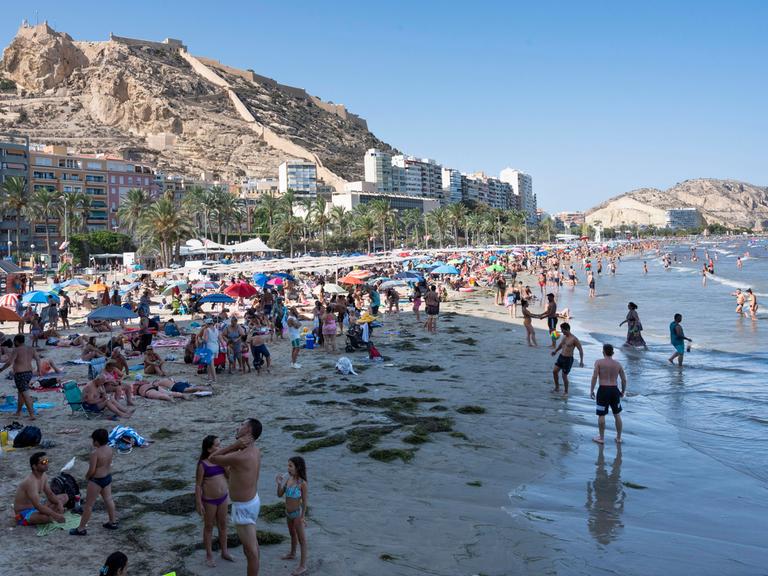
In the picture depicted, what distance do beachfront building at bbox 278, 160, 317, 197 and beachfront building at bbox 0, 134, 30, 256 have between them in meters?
53.5

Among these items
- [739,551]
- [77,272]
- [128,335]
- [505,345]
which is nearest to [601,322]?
[505,345]

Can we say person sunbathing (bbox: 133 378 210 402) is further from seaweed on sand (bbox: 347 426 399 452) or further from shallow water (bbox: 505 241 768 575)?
shallow water (bbox: 505 241 768 575)

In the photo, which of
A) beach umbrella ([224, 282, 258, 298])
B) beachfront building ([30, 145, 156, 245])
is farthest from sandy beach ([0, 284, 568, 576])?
beachfront building ([30, 145, 156, 245])

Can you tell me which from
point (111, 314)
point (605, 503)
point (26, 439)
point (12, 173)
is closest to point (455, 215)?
point (12, 173)

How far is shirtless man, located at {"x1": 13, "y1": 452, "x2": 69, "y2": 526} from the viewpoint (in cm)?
602

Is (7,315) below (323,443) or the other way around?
the other way around

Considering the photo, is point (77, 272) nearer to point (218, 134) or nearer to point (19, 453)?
point (19, 453)

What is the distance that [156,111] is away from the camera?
142 meters

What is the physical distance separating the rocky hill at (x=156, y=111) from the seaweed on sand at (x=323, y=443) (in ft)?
393

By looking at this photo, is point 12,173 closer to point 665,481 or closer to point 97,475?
point 97,475

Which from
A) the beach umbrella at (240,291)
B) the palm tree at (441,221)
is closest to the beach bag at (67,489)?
the beach umbrella at (240,291)

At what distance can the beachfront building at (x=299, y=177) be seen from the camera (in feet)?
412

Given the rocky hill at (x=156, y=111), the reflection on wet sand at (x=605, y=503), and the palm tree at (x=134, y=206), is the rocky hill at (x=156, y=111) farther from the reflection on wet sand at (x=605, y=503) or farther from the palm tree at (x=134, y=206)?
the reflection on wet sand at (x=605, y=503)

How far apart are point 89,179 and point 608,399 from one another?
294 ft
